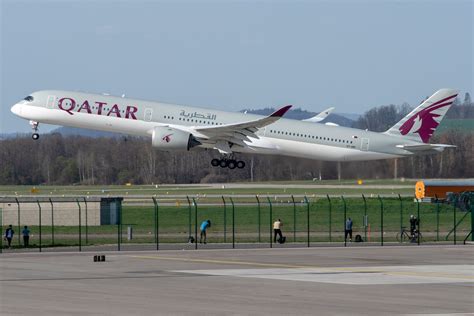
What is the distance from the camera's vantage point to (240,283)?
29891mm

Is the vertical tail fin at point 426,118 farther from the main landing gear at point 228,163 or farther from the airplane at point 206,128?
the main landing gear at point 228,163

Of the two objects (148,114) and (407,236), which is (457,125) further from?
(407,236)

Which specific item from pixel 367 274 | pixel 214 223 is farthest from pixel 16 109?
pixel 367 274

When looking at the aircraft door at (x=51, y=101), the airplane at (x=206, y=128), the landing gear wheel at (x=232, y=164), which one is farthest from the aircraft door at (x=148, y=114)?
the landing gear wheel at (x=232, y=164)

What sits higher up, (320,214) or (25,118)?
(25,118)

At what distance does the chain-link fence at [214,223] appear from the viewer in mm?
48625

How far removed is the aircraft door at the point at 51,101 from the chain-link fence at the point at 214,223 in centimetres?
517

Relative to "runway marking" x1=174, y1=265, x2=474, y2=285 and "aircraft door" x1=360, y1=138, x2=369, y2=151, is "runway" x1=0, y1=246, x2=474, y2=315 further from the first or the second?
"aircraft door" x1=360, y1=138, x2=369, y2=151

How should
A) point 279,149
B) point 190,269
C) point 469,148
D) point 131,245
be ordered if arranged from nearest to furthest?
point 190,269 → point 131,245 → point 279,149 → point 469,148

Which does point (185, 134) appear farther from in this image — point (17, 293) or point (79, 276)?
point (17, 293)

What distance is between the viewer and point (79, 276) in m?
32.0

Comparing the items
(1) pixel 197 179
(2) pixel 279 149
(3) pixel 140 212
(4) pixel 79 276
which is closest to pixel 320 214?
(2) pixel 279 149

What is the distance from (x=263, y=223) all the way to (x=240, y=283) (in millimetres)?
30015

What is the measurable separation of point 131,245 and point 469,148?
2587 cm
